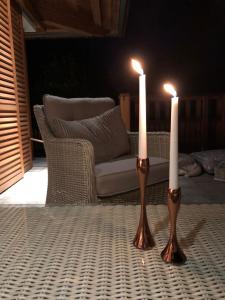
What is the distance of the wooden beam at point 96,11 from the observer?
3613 millimetres

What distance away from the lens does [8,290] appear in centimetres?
52

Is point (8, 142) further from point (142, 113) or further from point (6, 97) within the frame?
point (142, 113)

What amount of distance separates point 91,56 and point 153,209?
4688mm

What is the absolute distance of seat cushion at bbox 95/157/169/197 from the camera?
4.81ft

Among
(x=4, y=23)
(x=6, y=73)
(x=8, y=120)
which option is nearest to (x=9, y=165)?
(x=8, y=120)

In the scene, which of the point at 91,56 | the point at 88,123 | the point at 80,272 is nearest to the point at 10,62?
the point at 88,123

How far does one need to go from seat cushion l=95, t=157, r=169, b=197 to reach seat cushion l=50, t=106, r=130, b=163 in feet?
0.59

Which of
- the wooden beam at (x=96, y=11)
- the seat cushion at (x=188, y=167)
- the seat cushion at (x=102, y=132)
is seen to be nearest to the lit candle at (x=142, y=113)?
the seat cushion at (x=102, y=132)

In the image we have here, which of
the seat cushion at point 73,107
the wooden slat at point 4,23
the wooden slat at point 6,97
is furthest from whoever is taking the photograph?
the wooden slat at point 4,23

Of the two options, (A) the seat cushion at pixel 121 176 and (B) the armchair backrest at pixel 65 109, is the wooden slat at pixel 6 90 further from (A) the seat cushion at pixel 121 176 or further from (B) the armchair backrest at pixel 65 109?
(A) the seat cushion at pixel 121 176

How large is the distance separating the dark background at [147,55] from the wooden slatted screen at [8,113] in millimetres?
1886

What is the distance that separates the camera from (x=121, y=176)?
1.52 metres

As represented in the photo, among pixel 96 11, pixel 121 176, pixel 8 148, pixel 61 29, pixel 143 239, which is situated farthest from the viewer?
pixel 61 29

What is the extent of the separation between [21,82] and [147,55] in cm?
235
